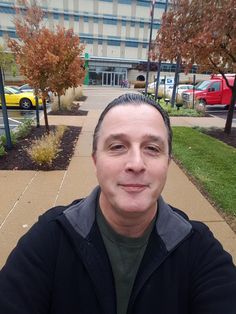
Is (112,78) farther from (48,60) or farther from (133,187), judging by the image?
(133,187)

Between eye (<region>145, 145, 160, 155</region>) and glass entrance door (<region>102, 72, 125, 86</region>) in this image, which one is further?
glass entrance door (<region>102, 72, 125, 86</region>)

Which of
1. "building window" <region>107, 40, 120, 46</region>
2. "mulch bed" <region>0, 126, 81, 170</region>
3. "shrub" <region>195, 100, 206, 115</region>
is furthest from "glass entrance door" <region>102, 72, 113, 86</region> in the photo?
"mulch bed" <region>0, 126, 81, 170</region>

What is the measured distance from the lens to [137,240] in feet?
4.93

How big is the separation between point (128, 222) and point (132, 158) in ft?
1.02

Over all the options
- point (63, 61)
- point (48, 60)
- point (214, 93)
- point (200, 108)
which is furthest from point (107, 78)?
point (48, 60)

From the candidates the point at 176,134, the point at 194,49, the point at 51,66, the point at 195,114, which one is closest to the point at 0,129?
the point at 51,66

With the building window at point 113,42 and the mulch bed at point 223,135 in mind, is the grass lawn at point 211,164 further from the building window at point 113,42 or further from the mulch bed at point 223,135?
the building window at point 113,42

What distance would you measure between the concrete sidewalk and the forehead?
237cm

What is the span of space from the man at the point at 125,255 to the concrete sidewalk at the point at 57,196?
2.04m

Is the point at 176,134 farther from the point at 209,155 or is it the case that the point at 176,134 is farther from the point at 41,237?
the point at 41,237

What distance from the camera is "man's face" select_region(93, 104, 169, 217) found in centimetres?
139

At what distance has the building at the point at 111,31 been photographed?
54.1 metres

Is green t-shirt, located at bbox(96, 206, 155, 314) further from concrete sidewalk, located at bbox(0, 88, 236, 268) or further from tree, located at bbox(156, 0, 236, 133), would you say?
Result: tree, located at bbox(156, 0, 236, 133)

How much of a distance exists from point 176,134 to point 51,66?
171 inches
